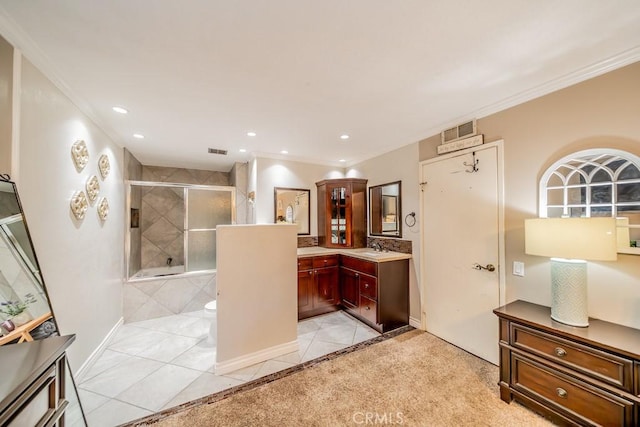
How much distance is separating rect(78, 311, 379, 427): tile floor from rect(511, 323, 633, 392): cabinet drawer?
1587 millimetres

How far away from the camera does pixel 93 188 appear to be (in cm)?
238


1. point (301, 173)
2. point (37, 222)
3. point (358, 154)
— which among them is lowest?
point (37, 222)

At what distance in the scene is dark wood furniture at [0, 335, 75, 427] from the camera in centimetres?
77

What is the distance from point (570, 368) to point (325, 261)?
2624 mm

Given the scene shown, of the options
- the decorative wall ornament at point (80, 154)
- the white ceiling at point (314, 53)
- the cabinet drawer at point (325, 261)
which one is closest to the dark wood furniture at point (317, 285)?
the cabinet drawer at point (325, 261)

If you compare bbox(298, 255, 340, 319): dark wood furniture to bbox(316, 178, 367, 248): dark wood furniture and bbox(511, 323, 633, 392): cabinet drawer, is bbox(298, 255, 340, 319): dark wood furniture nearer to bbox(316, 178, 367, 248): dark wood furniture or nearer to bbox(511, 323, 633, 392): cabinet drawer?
bbox(316, 178, 367, 248): dark wood furniture

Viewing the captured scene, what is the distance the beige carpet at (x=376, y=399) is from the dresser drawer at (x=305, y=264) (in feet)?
4.27

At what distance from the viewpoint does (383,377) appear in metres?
2.11

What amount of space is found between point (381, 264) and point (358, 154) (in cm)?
195

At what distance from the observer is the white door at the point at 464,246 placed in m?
2.29

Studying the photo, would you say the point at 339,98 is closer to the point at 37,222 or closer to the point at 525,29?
the point at 525,29

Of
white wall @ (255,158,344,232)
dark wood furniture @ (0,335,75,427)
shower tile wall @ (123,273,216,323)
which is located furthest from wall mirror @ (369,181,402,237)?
dark wood furniture @ (0,335,75,427)

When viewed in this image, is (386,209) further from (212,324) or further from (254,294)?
(212,324)

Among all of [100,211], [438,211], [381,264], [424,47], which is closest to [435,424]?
[381,264]
